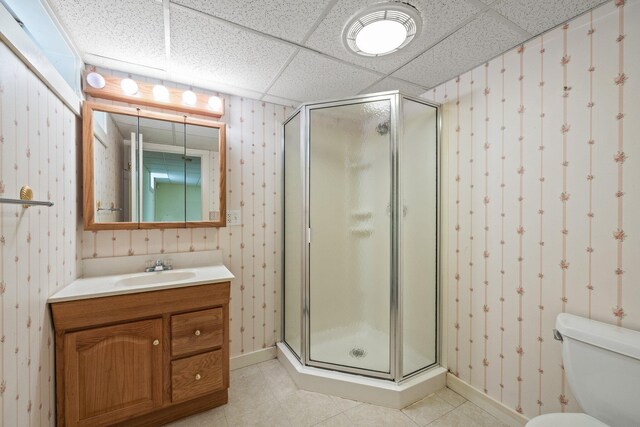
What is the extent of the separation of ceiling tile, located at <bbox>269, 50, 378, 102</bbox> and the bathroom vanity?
1434 millimetres

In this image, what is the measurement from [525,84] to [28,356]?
2.74 meters

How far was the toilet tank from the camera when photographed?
3.30 feet

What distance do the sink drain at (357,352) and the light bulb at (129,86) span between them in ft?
7.70

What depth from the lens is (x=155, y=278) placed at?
173cm

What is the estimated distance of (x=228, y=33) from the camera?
1.36 m

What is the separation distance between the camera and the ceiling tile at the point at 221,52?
4.30 feet

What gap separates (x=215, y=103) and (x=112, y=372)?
1.82m

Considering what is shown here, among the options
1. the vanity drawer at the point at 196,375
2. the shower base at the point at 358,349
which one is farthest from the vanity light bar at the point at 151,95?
the shower base at the point at 358,349

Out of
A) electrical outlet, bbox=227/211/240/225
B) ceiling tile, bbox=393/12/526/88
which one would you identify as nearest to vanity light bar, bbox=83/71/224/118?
electrical outlet, bbox=227/211/240/225

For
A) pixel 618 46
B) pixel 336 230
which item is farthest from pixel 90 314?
pixel 618 46

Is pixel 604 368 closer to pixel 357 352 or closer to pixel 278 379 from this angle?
pixel 357 352

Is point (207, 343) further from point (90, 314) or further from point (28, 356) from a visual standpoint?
point (28, 356)

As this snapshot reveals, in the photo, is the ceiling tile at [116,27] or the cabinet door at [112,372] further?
the cabinet door at [112,372]

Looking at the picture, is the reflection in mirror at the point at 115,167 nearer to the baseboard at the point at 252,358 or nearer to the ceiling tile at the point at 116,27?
the ceiling tile at the point at 116,27
